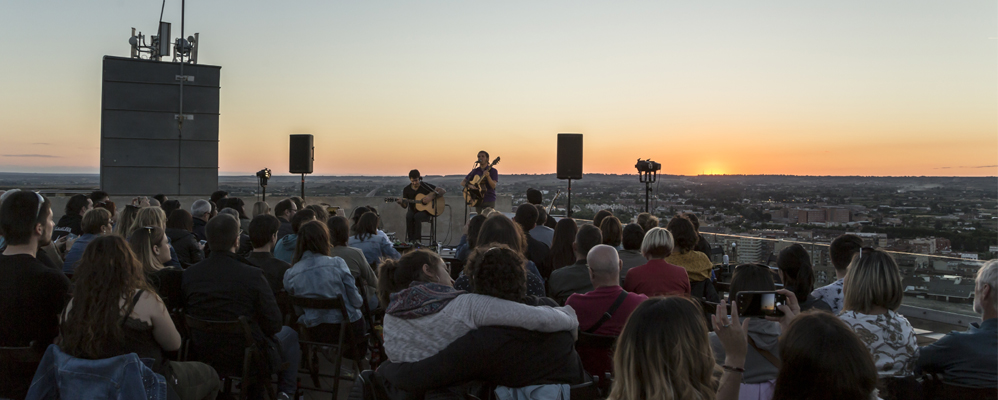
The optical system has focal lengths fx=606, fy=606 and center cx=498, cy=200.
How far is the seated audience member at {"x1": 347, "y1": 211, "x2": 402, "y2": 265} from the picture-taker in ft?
15.7

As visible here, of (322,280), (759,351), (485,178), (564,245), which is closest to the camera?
(759,351)

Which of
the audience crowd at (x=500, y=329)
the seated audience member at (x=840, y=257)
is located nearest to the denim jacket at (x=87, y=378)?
the audience crowd at (x=500, y=329)

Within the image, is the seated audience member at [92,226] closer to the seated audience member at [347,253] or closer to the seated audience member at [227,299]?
the seated audience member at [227,299]

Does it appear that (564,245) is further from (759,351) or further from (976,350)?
(976,350)

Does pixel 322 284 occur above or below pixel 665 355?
below

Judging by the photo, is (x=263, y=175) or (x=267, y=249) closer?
(x=267, y=249)

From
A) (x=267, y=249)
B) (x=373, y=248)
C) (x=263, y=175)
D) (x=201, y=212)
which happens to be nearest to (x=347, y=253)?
(x=267, y=249)

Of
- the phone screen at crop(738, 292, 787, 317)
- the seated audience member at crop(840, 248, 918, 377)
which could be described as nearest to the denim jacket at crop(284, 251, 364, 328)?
the phone screen at crop(738, 292, 787, 317)

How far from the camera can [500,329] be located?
198 centimetres

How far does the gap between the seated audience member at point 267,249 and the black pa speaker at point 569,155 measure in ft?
21.5

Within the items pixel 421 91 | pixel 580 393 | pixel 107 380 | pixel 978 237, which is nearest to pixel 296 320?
pixel 107 380

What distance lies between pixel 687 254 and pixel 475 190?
5946mm

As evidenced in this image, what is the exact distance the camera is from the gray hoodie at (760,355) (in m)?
2.30

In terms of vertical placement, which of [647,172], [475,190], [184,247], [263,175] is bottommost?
[184,247]
